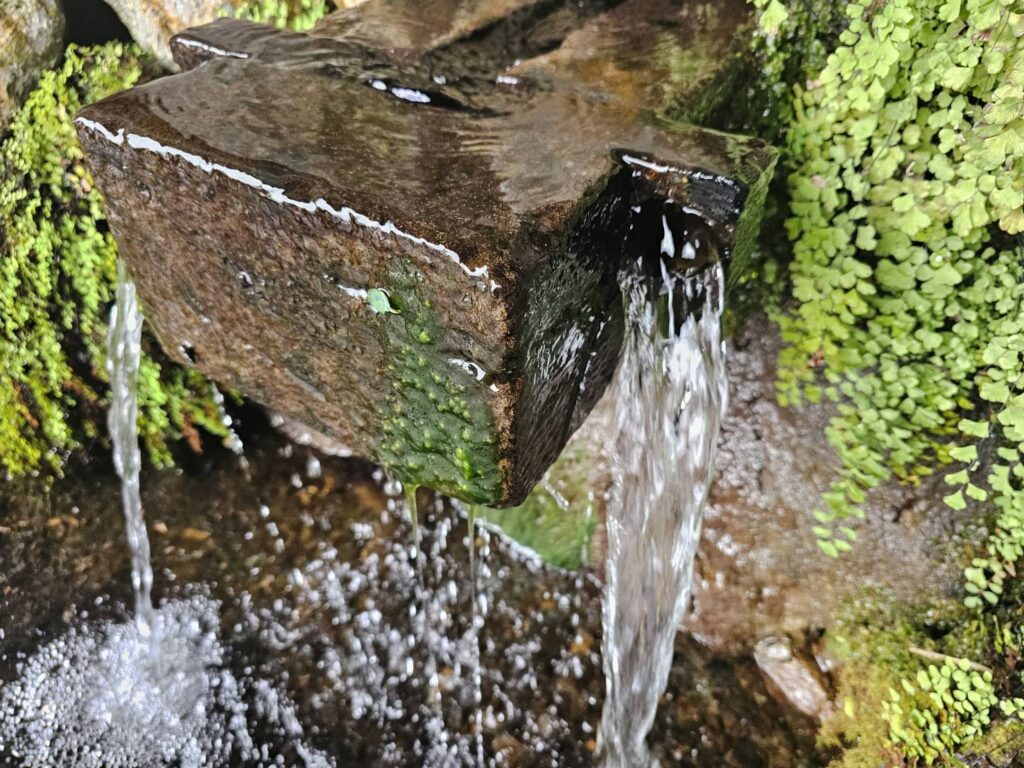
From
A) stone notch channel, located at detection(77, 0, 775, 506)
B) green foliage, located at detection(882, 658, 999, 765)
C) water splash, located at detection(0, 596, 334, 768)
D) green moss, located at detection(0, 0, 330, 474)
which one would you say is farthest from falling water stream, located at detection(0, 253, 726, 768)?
green foliage, located at detection(882, 658, 999, 765)

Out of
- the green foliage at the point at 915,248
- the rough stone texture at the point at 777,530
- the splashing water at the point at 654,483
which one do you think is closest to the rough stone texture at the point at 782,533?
the rough stone texture at the point at 777,530

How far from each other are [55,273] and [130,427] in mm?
716

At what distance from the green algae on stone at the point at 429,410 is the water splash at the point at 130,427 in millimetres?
1249

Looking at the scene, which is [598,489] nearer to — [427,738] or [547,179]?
[427,738]

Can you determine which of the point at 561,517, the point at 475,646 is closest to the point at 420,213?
the point at 561,517

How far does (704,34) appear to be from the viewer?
2.44m

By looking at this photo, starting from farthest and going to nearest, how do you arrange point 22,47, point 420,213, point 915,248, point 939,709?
point 22,47 → point 939,709 → point 915,248 → point 420,213

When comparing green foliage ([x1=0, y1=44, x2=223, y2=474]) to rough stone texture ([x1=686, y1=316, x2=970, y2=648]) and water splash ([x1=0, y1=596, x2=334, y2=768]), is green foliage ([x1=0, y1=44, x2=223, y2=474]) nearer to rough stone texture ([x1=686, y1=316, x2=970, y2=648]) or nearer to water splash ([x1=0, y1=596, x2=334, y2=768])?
water splash ([x1=0, y1=596, x2=334, y2=768])

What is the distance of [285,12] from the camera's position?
3.07 m

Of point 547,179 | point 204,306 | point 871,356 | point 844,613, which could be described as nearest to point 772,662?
point 844,613

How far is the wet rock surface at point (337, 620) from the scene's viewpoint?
2754 millimetres

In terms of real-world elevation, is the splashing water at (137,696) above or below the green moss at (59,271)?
below

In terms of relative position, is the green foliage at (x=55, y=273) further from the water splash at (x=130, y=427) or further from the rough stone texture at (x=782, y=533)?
the rough stone texture at (x=782, y=533)

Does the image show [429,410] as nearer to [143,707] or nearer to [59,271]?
[143,707]
